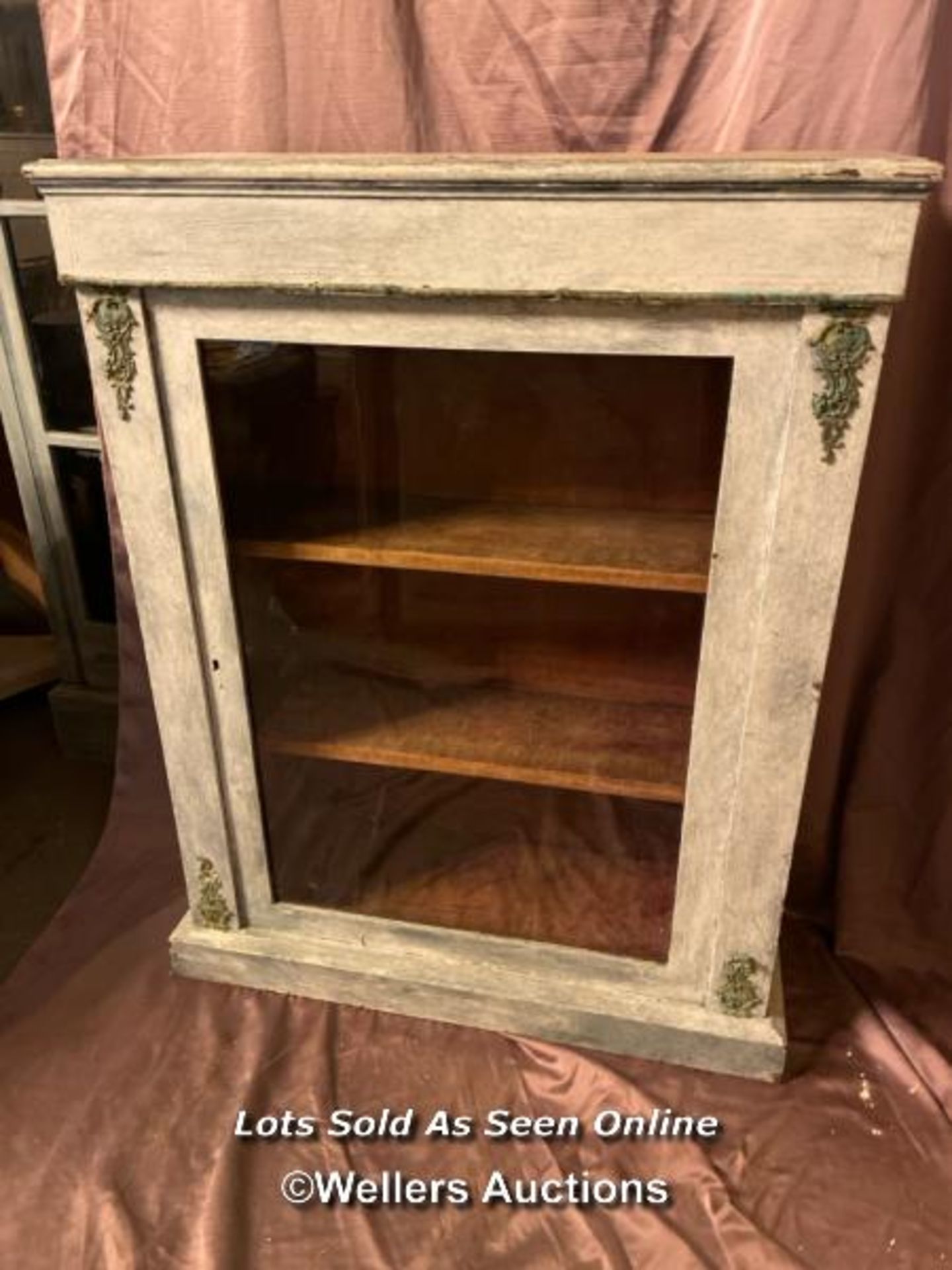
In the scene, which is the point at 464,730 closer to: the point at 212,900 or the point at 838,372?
the point at 212,900

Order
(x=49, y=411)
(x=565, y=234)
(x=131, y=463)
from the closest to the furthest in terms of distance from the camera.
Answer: (x=565, y=234)
(x=131, y=463)
(x=49, y=411)

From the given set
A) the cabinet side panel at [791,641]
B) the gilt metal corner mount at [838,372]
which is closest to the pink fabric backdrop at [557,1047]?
the cabinet side panel at [791,641]

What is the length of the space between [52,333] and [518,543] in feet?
2.86

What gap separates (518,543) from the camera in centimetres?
96

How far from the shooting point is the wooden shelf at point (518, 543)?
0.91 meters

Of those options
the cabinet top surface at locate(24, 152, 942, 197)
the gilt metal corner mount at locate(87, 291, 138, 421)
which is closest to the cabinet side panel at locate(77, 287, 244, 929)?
the gilt metal corner mount at locate(87, 291, 138, 421)

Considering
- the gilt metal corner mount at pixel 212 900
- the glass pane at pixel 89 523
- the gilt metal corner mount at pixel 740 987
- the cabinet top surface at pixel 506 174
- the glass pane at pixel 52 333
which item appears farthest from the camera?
the glass pane at pixel 89 523

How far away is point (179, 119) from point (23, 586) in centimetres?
95

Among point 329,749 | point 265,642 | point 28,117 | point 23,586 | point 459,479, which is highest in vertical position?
point 28,117

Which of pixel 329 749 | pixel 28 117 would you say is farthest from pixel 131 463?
pixel 28 117

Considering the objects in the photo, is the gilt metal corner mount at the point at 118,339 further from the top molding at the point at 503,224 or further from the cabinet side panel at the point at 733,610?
the cabinet side panel at the point at 733,610

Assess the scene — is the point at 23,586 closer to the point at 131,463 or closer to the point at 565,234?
the point at 131,463

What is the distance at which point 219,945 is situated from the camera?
1.19m

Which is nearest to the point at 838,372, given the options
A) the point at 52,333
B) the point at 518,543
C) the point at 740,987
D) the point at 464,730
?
the point at 518,543
